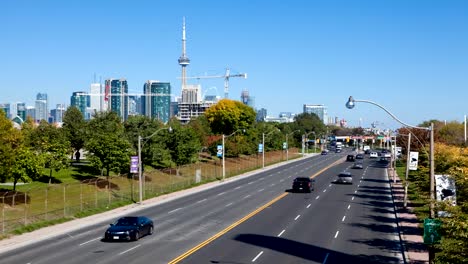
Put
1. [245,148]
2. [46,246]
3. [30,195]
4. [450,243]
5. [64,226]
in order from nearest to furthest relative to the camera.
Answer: [450,243], [46,246], [64,226], [30,195], [245,148]

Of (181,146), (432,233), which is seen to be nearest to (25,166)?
(181,146)

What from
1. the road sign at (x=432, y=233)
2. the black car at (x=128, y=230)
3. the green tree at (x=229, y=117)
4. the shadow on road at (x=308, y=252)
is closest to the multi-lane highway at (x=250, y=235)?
the shadow on road at (x=308, y=252)

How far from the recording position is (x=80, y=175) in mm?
65312

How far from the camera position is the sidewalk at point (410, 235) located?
84.7 ft

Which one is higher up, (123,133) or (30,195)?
(123,133)

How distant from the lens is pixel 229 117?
125125mm

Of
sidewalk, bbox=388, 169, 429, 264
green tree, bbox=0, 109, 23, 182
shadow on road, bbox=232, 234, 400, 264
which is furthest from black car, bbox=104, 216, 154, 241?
green tree, bbox=0, 109, 23, 182

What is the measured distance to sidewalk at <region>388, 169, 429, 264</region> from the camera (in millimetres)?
25809

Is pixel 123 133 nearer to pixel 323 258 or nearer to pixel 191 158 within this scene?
pixel 191 158

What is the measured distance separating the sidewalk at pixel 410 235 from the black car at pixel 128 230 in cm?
1312

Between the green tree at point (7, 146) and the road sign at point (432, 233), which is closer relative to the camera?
the road sign at point (432, 233)

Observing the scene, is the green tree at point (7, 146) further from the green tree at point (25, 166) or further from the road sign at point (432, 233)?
the road sign at point (432, 233)

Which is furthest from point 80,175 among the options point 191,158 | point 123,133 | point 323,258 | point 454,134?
point 454,134

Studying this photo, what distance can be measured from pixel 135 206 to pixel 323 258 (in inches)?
988
